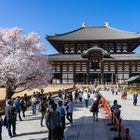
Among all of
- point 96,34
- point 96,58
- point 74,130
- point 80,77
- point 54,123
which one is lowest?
point 74,130

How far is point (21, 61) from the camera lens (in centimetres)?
3212

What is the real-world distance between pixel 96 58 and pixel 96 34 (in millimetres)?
10984

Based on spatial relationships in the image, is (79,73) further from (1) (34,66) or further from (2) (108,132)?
(2) (108,132)

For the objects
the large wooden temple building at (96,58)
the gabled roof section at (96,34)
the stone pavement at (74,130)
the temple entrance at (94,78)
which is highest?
the gabled roof section at (96,34)

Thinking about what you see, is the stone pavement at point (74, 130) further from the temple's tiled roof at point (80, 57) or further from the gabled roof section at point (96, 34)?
the gabled roof section at point (96, 34)

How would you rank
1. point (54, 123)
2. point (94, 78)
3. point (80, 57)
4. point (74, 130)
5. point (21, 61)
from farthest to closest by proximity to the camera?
point (80, 57), point (94, 78), point (21, 61), point (74, 130), point (54, 123)

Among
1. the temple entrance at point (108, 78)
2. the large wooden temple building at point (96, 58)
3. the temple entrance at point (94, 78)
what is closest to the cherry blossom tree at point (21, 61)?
the large wooden temple building at point (96, 58)

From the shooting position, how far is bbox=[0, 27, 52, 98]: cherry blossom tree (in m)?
31.6

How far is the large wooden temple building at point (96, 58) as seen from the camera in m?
83.1

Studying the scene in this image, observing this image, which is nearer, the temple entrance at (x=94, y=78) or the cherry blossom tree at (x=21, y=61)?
the cherry blossom tree at (x=21, y=61)

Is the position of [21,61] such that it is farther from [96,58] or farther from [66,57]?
[66,57]


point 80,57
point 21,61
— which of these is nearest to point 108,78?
point 80,57

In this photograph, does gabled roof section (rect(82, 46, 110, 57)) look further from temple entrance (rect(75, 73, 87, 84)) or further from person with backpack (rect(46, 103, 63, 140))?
person with backpack (rect(46, 103, 63, 140))

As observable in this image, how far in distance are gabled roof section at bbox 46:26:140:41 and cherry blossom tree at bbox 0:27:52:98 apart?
52688mm
